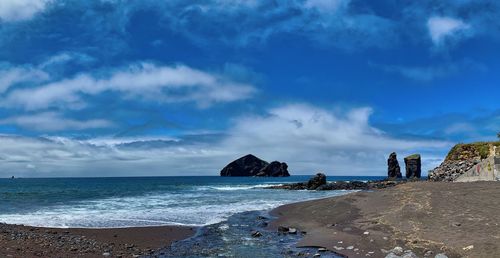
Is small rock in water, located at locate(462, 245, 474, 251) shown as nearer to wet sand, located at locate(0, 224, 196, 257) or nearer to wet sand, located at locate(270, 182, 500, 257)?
wet sand, located at locate(270, 182, 500, 257)

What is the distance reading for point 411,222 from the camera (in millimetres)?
19375

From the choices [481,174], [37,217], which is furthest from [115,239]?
[481,174]

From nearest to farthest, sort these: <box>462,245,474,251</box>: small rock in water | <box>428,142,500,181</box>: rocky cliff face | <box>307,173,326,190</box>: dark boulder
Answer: <box>462,245,474,251</box>: small rock in water → <box>428,142,500,181</box>: rocky cliff face → <box>307,173,326,190</box>: dark boulder

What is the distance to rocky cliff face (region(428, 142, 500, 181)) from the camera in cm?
4409

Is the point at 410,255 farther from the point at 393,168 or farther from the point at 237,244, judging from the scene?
the point at 393,168

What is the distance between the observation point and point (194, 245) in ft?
62.7

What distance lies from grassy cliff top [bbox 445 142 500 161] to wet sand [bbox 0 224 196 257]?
114 feet

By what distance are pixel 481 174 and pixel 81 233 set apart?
3144 cm

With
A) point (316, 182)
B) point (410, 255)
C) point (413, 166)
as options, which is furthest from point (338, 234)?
point (413, 166)

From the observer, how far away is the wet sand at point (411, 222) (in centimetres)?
1530

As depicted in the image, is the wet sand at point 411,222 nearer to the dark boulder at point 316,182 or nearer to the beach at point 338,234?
the beach at point 338,234

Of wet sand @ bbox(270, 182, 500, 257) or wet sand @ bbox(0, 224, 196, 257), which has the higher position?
wet sand @ bbox(270, 182, 500, 257)

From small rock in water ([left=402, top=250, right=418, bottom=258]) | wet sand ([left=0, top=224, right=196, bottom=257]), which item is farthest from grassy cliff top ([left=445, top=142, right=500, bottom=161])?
wet sand ([left=0, top=224, right=196, bottom=257])

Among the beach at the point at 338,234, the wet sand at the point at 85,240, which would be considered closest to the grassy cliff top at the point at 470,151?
the beach at the point at 338,234
